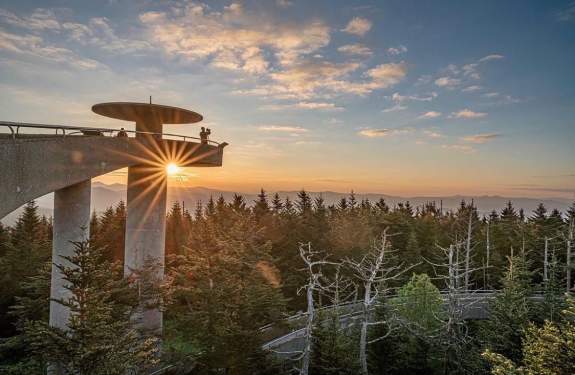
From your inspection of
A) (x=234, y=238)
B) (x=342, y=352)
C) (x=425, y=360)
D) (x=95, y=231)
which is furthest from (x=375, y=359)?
(x=95, y=231)

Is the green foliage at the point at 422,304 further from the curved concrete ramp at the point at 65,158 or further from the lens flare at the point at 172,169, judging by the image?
the curved concrete ramp at the point at 65,158

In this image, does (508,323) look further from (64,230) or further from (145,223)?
(64,230)

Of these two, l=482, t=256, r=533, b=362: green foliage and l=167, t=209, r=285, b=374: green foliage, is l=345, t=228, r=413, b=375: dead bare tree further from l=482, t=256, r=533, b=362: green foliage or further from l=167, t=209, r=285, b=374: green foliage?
l=482, t=256, r=533, b=362: green foliage

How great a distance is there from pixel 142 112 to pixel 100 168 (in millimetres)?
5036

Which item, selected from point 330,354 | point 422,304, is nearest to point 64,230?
point 330,354

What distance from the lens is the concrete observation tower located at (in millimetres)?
11648

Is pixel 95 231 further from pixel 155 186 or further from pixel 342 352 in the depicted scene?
pixel 342 352

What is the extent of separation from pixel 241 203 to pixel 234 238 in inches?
1238

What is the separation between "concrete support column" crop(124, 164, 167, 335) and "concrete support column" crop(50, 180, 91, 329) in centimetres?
449

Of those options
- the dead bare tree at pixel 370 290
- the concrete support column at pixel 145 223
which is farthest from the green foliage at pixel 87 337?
the dead bare tree at pixel 370 290

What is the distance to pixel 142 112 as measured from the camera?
786 inches

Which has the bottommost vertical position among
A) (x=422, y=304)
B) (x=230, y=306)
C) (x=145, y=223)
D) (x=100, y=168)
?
(x=422, y=304)

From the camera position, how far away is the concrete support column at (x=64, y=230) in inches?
593

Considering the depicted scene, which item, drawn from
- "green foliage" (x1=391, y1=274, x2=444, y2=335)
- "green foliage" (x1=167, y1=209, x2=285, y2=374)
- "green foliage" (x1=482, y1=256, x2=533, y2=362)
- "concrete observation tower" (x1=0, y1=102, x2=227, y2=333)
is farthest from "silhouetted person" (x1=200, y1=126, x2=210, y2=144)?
"green foliage" (x1=482, y1=256, x2=533, y2=362)
